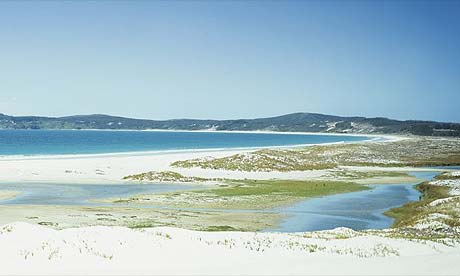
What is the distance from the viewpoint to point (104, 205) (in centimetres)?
3847

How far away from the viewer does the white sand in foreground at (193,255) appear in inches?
535

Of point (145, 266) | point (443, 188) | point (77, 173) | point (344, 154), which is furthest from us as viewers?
point (344, 154)

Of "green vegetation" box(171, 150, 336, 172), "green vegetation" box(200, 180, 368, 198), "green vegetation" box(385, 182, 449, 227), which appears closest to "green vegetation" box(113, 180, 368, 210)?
Result: "green vegetation" box(200, 180, 368, 198)

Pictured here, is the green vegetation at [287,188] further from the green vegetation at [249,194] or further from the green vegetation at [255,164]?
the green vegetation at [255,164]

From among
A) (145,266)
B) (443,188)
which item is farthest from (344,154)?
(145,266)

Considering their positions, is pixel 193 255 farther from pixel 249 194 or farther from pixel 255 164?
pixel 255 164

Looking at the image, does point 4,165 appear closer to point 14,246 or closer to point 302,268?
point 14,246

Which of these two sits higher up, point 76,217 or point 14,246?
point 14,246

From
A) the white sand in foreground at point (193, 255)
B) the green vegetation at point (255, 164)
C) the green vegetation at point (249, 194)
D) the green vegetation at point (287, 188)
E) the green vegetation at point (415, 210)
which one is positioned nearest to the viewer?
the white sand in foreground at point (193, 255)

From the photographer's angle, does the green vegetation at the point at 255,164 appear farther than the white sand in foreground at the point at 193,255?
Yes

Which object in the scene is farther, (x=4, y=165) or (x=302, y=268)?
(x=4, y=165)

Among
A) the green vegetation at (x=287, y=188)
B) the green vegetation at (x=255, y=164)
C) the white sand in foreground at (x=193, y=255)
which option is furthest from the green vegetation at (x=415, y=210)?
the green vegetation at (x=255, y=164)

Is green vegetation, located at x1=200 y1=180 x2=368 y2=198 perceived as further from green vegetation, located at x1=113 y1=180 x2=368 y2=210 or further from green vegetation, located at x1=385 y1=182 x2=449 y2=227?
green vegetation, located at x1=385 y1=182 x2=449 y2=227

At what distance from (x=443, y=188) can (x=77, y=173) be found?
1788 inches
